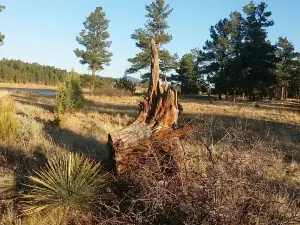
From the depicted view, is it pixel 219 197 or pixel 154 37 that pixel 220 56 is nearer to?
pixel 154 37

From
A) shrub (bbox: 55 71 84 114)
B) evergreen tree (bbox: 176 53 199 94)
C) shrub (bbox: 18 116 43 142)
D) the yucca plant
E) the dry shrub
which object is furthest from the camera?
evergreen tree (bbox: 176 53 199 94)

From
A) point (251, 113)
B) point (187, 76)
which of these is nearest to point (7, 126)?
point (251, 113)

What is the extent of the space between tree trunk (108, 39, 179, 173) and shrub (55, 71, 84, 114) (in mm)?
9601

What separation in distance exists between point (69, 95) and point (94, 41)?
34112mm

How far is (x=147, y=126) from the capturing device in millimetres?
5930

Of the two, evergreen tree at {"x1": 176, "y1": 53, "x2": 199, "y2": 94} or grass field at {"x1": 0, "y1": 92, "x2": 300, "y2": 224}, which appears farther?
evergreen tree at {"x1": 176, "y1": 53, "x2": 199, "y2": 94}

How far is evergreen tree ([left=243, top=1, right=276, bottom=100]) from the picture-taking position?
37.7m

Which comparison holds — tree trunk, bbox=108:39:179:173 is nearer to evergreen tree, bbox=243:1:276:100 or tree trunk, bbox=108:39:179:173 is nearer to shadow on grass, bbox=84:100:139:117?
shadow on grass, bbox=84:100:139:117

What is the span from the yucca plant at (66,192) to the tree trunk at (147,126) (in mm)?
438

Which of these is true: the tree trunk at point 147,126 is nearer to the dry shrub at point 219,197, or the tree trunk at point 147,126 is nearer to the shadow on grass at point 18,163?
the dry shrub at point 219,197

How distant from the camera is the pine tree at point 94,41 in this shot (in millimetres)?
48625

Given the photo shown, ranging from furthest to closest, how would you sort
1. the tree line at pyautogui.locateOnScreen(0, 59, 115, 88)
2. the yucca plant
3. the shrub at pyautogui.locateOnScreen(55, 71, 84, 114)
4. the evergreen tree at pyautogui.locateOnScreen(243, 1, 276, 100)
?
the tree line at pyautogui.locateOnScreen(0, 59, 115, 88), the evergreen tree at pyautogui.locateOnScreen(243, 1, 276, 100), the shrub at pyautogui.locateOnScreen(55, 71, 84, 114), the yucca plant

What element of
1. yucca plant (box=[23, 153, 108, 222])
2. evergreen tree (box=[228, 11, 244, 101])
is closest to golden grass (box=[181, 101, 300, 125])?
yucca plant (box=[23, 153, 108, 222])

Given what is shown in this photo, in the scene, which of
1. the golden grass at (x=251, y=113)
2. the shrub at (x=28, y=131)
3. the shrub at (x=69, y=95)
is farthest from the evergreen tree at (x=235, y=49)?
the shrub at (x=28, y=131)
